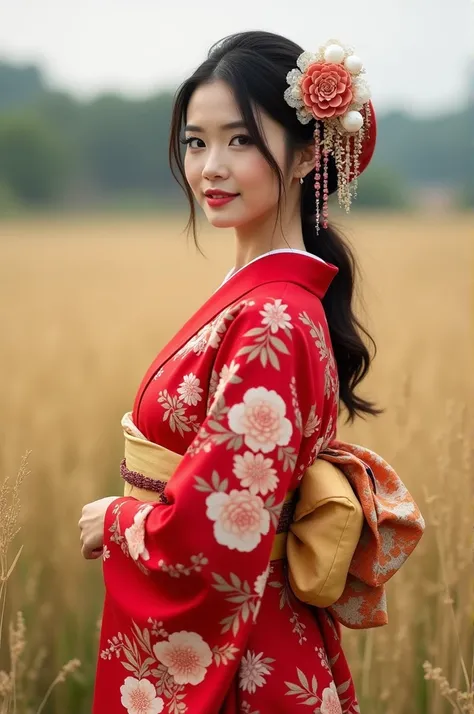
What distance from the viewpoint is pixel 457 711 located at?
157cm

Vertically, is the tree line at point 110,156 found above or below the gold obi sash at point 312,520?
above

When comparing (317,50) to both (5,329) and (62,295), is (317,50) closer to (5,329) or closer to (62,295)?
(5,329)

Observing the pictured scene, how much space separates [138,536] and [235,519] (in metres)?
0.13

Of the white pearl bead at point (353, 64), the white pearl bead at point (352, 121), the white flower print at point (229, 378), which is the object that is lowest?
the white flower print at point (229, 378)

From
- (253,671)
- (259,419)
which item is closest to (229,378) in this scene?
Result: (259,419)

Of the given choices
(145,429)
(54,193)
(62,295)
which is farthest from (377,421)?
(54,193)

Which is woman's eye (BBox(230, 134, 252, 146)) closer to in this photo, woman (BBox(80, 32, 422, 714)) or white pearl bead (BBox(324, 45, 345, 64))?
woman (BBox(80, 32, 422, 714))

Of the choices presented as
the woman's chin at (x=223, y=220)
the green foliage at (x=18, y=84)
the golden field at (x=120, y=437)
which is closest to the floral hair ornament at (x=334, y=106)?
the woman's chin at (x=223, y=220)

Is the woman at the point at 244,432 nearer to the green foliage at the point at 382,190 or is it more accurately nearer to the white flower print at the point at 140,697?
the white flower print at the point at 140,697

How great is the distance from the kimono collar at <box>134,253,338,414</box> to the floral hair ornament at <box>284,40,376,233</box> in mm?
79

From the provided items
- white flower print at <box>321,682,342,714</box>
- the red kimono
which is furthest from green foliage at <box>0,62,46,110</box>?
white flower print at <box>321,682,342,714</box>

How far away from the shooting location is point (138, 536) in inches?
40.3

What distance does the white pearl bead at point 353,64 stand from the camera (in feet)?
3.74

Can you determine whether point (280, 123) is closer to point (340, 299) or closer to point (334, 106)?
point (334, 106)
